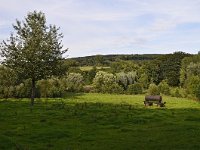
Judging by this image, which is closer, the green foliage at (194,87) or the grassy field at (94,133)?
the grassy field at (94,133)

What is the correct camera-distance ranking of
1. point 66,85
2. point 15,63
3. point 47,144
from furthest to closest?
point 66,85, point 15,63, point 47,144

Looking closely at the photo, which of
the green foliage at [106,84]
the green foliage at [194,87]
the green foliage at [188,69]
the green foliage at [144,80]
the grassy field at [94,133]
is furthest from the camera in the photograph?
the green foliage at [144,80]

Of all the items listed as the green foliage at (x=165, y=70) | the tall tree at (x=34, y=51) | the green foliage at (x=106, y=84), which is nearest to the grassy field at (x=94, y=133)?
the tall tree at (x=34, y=51)

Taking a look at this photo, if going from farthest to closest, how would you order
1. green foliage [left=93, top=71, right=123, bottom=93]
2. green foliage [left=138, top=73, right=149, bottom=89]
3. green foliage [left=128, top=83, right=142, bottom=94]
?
green foliage [left=138, top=73, right=149, bottom=89]
green foliage [left=128, top=83, right=142, bottom=94]
green foliage [left=93, top=71, right=123, bottom=93]

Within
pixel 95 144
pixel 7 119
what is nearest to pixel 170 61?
pixel 7 119

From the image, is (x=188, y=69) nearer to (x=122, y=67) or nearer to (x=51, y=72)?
(x=122, y=67)

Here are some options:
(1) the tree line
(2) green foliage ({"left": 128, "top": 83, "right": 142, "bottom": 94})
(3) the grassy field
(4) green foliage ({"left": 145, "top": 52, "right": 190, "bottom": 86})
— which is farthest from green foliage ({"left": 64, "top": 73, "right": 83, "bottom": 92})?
(3) the grassy field

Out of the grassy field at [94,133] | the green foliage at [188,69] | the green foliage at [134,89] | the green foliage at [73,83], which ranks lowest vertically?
the grassy field at [94,133]

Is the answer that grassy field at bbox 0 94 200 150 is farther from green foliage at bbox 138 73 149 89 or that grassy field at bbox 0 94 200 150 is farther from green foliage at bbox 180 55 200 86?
green foliage at bbox 138 73 149 89

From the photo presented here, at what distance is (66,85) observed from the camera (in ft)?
357

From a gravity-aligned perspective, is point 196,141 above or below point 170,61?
below

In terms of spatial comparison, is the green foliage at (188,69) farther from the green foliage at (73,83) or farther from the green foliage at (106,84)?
the green foliage at (73,83)

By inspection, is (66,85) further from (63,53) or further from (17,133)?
(17,133)

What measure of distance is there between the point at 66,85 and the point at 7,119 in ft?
238
